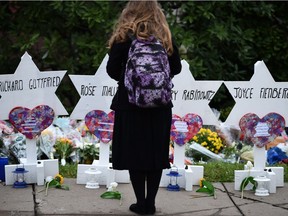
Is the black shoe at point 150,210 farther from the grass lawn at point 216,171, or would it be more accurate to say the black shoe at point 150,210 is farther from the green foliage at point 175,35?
the green foliage at point 175,35

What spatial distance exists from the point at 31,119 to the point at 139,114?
141cm

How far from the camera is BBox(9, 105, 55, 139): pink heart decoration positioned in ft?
20.0

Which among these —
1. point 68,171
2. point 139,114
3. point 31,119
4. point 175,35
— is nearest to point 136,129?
point 139,114

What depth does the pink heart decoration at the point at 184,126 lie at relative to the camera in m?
6.11

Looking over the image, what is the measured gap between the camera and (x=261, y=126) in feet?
20.1

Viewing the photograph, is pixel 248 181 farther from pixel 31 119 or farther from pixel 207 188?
pixel 31 119

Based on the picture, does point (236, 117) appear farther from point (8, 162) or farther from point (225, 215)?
point (8, 162)

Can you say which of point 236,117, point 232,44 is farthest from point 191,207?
point 232,44

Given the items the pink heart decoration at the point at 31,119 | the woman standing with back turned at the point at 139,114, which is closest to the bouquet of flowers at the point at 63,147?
the pink heart decoration at the point at 31,119

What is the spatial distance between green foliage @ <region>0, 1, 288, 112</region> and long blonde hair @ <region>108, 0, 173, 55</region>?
3.34 metres

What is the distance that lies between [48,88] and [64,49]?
3.15 metres

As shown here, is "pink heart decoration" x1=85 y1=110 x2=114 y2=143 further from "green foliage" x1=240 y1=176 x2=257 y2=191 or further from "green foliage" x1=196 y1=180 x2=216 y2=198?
"green foliage" x1=240 y1=176 x2=257 y2=191

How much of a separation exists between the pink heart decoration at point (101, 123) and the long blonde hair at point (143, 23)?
1.19 meters

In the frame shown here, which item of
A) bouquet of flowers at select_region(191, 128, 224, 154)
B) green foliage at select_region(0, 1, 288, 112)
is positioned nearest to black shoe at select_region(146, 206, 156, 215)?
bouquet of flowers at select_region(191, 128, 224, 154)
